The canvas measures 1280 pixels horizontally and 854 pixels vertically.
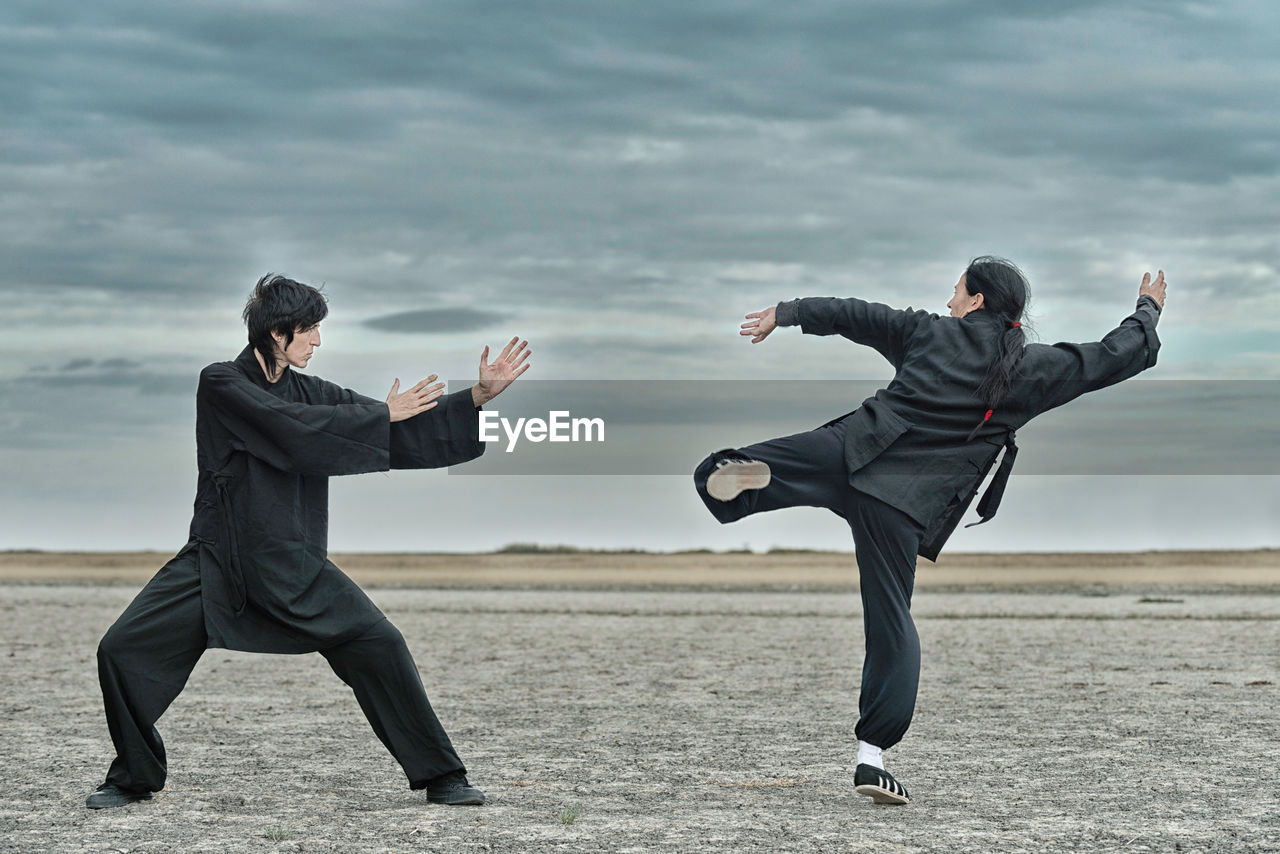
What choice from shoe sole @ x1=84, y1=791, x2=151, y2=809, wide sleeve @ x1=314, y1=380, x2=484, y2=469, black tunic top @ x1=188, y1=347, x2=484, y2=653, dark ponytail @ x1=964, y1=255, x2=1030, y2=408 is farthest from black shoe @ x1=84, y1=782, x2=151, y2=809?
dark ponytail @ x1=964, y1=255, x2=1030, y2=408

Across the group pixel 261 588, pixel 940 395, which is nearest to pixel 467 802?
pixel 261 588

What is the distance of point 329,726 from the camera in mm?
8469

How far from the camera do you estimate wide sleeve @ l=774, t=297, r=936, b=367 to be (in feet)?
18.9

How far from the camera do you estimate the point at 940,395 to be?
5.62 metres

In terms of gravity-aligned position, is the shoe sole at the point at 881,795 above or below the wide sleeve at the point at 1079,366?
below

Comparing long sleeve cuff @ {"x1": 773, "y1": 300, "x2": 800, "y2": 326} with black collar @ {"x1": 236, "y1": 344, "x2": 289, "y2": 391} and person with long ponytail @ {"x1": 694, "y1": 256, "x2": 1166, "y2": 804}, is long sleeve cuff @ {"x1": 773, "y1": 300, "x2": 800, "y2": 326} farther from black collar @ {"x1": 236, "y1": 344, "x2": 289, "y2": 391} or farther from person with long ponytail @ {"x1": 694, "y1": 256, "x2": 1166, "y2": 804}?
black collar @ {"x1": 236, "y1": 344, "x2": 289, "y2": 391}

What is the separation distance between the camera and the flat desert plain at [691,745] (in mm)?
5270

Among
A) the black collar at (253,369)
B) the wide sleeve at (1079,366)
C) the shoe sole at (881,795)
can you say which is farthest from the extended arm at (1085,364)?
the black collar at (253,369)

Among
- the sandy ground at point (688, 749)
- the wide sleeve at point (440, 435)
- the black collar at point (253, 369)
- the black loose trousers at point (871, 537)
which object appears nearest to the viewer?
the sandy ground at point (688, 749)

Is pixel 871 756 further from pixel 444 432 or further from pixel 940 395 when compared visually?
pixel 444 432

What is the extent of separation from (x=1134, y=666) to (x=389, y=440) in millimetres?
8800

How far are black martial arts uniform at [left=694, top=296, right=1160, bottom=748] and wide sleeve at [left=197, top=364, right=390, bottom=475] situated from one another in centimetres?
138

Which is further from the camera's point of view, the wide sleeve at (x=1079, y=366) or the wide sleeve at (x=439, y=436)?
the wide sleeve at (x=439, y=436)

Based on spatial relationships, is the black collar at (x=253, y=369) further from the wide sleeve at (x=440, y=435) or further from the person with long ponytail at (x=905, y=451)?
the person with long ponytail at (x=905, y=451)
